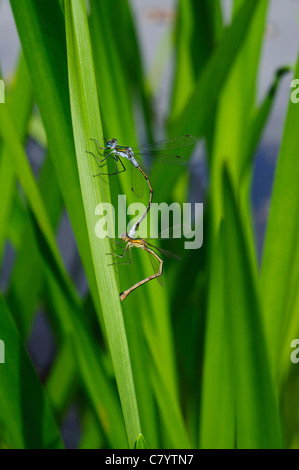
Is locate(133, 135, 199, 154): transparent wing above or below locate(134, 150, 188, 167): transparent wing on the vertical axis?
above

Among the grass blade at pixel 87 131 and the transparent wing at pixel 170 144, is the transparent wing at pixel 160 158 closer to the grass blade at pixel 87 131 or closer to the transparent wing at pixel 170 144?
the transparent wing at pixel 170 144

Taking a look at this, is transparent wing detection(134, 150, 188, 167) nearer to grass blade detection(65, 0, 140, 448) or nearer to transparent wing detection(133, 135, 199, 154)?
transparent wing detection(133, 135, 199, 154)

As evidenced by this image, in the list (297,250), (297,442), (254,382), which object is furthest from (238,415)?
(297,442)

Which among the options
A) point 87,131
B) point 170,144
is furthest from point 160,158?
point 87,131

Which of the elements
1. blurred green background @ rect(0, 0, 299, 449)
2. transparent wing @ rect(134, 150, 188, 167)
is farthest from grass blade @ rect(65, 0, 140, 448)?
transparent wing @ rect(134, 150, 188, 167)

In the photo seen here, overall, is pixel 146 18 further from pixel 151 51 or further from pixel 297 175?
pixel 297 175

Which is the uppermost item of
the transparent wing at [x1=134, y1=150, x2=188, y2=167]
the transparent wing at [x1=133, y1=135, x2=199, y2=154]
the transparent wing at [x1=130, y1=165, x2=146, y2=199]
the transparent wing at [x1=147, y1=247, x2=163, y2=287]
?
the transparent wing at [x1=133, y1=135, x2=199, y2=154]

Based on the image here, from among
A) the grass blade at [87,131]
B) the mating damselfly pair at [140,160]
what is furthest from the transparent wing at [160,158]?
the grass blade at [87,131]
